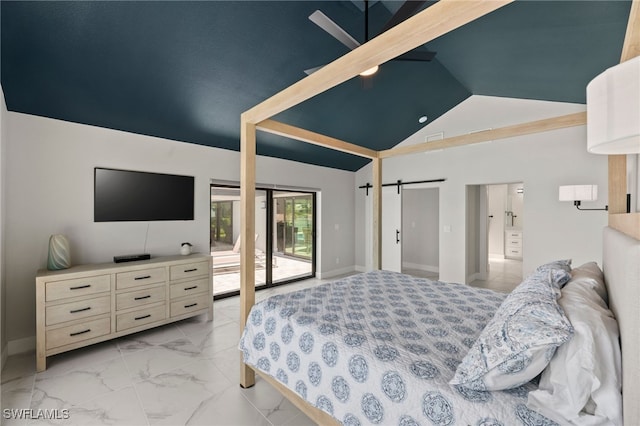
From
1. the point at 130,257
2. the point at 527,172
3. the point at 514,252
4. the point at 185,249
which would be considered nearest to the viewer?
the point at 130,257

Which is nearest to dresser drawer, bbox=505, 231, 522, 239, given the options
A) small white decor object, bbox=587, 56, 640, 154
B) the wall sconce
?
the wall sconce

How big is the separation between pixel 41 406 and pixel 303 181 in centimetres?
428

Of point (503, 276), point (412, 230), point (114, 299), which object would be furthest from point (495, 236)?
point (114, 299)

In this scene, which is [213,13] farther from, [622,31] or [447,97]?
[447,97]

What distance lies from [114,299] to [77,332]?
37cm

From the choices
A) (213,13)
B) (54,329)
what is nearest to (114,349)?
(54,329)

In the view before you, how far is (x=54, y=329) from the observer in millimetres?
2484

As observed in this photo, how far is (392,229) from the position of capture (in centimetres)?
589

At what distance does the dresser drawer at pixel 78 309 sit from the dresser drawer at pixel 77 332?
0.25 ft

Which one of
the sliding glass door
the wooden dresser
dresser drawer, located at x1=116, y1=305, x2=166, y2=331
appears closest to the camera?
the wooden dresser

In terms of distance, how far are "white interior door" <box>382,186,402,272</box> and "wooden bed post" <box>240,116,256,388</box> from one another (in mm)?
4070

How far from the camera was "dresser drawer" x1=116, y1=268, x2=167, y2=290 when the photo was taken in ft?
9.41

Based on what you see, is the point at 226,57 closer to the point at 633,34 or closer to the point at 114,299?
the point at 114,299

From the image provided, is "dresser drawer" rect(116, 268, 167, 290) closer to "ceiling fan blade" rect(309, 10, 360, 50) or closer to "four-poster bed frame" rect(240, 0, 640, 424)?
"four-poster bed frame" rect(240, 0, 640, 424)
